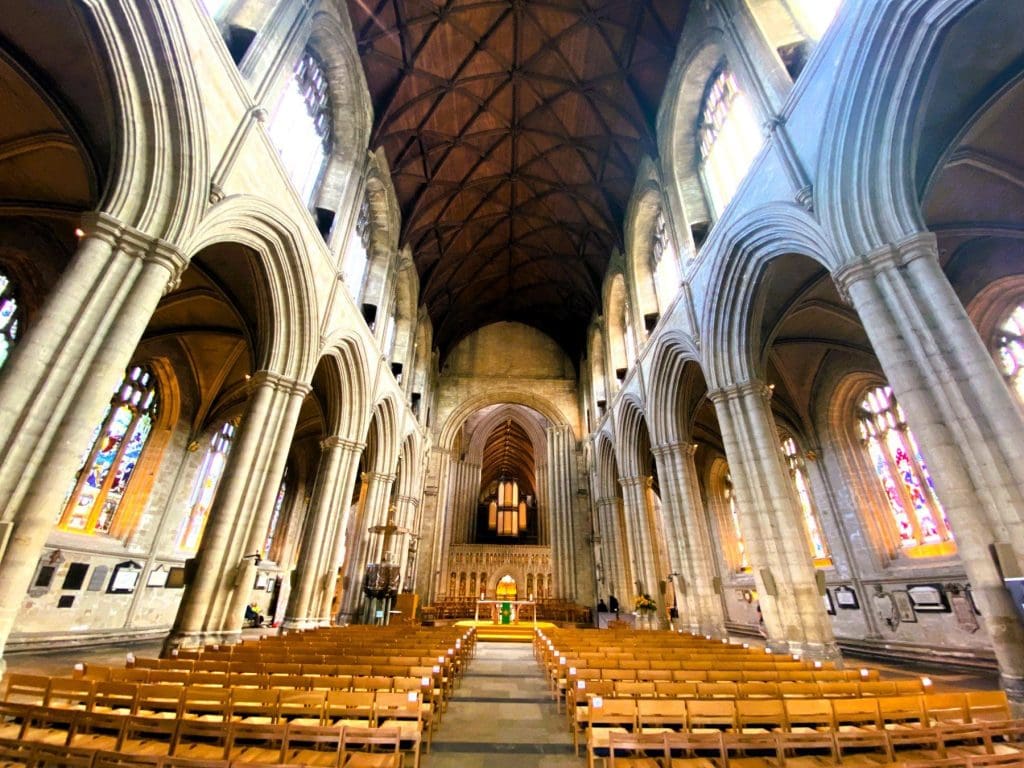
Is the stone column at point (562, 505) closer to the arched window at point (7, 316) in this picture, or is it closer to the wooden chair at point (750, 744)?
the wooden chair at point (750, 744)

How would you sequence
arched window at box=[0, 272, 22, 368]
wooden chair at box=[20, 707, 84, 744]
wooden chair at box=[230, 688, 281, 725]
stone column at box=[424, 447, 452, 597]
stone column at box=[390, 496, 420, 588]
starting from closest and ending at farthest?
wooden chair at box=[20, 707, 84, 744] → wooden chair at box=[230, 688, 281, 725] → arched window at box=[0, 272, 22, 368] → stone column at box=[390, 496, 420, 588] → stone column at box=[424, 447, 452, 597]

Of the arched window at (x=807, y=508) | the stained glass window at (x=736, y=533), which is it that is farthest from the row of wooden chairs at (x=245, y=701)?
the stained glass window at (x=736, y=533)

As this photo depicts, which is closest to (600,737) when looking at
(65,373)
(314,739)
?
(314,739)

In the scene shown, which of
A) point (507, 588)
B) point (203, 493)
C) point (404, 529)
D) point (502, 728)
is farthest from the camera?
point (507, 588)

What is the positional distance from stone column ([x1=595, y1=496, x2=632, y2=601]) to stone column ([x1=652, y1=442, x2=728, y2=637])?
627cm

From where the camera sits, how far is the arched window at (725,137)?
9922mm

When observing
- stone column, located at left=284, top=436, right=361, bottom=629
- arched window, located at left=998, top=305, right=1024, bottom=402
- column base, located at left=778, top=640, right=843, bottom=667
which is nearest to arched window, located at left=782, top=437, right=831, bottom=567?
arched window, located at left=998, top=305, right=1024, bottom=402

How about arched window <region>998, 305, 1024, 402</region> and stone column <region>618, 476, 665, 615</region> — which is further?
stone column <region>618, 476, 665, 615</region>

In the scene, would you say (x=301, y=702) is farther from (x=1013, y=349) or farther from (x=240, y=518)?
(x=1013, y=349)

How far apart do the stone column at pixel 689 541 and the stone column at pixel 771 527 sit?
2.92 m

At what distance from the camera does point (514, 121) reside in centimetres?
1521

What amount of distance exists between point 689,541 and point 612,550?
7290 millimetres

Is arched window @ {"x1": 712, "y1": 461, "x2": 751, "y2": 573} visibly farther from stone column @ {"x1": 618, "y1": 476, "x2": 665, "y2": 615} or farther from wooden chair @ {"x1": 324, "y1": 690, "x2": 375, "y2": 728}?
wooden chair @ {"x1": 324, "y1": 690, "x2": 375, "y2": 728}

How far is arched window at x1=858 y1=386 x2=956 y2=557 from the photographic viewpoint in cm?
1039
